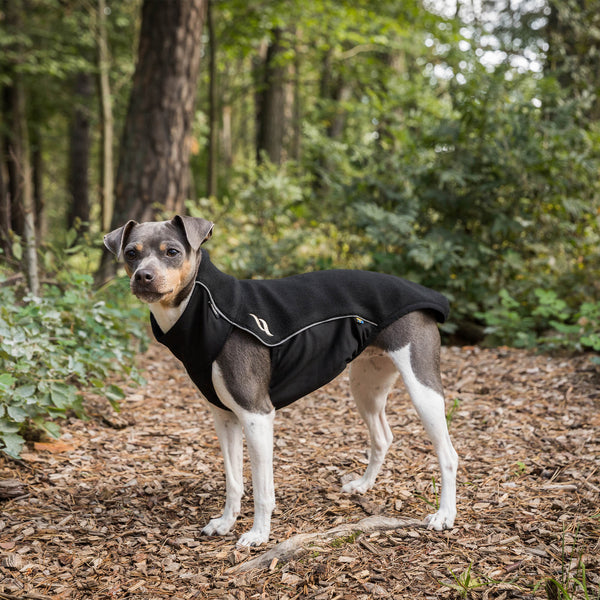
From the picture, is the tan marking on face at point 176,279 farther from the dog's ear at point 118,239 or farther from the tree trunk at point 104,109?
the tree trunk at point 104,109

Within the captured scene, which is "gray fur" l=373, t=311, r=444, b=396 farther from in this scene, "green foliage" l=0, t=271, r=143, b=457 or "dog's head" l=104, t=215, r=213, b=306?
"green foliage" l=0, t=271, r=143, b=457

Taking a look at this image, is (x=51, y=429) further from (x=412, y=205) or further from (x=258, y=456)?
(x=412, y=205)

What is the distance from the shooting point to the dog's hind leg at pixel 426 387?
349 centimetres

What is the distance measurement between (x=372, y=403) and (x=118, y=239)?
1.93 m

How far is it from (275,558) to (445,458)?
114 centimetres

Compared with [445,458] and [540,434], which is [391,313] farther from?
[540,434]

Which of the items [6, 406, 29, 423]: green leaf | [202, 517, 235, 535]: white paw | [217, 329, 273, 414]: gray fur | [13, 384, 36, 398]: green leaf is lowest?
[202, 517, 235, 535]: white paw

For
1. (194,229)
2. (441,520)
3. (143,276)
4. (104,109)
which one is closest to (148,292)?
(143,276)

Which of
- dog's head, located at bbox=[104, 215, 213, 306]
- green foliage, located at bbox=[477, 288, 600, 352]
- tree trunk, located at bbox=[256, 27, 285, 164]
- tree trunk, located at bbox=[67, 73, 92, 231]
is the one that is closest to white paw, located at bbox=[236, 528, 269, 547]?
dog's head, located at bbox=[104, 215, 213, 306]

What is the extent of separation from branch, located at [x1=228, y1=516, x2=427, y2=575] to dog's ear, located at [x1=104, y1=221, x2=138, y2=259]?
1.80 meters

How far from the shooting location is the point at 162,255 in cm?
313

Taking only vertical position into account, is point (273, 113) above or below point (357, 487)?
above

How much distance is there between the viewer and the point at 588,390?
5301 mm

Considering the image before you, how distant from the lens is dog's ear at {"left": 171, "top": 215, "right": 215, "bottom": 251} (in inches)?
124
